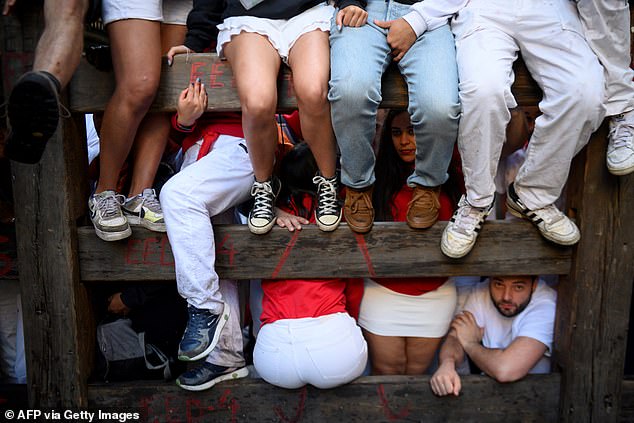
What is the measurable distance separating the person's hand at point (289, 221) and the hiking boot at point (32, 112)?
99cm

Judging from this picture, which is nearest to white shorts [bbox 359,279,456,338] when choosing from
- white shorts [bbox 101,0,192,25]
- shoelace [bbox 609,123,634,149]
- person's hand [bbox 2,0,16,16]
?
shoelace [bbox 609,123,634,149]

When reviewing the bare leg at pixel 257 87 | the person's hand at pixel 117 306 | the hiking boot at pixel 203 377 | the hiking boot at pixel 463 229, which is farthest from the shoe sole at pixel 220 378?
the hiking boot at pixel 463 229

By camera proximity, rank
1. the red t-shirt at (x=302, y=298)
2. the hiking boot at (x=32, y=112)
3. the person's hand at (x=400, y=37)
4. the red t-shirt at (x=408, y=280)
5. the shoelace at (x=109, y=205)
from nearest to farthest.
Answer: the hiking boot at (x=32, y=112)
the person's hand at (x=400, y=37)
the shoelace at (x=109, y=205)
the red t-shirt at (x=302, y=298)
the red t-shirt at (x=408, y=280)

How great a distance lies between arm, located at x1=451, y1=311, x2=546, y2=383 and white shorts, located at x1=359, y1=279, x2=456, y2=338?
0.17m

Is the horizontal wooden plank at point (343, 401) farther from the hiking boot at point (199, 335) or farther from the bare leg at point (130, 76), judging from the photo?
the bare leg at point (130, 76)

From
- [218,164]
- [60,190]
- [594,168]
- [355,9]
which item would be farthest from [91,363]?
[594,168]

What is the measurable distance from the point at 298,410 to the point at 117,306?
985mm

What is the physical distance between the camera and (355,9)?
2459 mm

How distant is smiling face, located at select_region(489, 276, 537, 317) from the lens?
2838 mm

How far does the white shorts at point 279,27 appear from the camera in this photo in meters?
2.47

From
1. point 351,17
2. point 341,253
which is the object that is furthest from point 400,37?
point 341,253

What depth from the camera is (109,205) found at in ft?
8.32

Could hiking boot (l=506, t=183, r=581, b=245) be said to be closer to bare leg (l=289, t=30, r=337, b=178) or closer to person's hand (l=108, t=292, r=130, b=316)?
bare leg (l=289, t=30, r=337, b=178)

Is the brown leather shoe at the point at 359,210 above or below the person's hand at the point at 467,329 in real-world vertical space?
above
